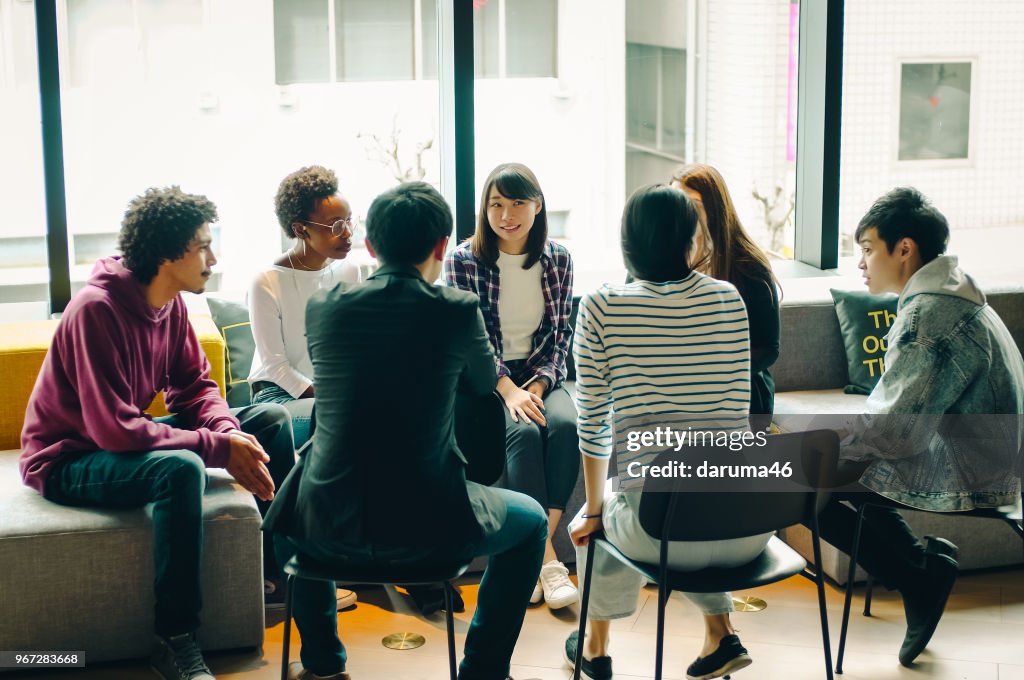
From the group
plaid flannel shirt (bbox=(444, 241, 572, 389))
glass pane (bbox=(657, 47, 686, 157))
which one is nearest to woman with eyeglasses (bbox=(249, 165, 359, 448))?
plaid flannel shirt (bbox=(444, 241, 572, 389))

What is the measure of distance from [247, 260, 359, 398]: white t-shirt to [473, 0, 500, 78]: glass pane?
54.0 inches

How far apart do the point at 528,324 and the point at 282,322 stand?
0.74m

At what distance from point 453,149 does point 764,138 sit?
1.46m

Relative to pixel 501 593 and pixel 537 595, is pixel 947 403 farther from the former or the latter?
pixel 537 595

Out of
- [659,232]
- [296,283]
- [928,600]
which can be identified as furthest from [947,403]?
[296,283]

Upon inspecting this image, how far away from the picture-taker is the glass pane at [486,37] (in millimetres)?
4234

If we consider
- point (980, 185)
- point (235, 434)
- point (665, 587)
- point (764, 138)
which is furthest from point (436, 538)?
point (980, 185)

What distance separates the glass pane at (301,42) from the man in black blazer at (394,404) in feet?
7.15

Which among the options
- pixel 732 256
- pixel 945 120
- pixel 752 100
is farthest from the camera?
pixel 945 120

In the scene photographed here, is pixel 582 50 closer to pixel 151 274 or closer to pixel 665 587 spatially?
pixel 151 274

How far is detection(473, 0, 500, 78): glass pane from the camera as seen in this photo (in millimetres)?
4234

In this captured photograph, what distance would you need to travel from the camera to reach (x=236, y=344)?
3.57m

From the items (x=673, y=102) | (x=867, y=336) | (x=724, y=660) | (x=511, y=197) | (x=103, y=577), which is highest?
(x=673, y=102)

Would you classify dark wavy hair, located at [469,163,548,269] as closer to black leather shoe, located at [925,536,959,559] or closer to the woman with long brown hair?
the woman with long brown hair
